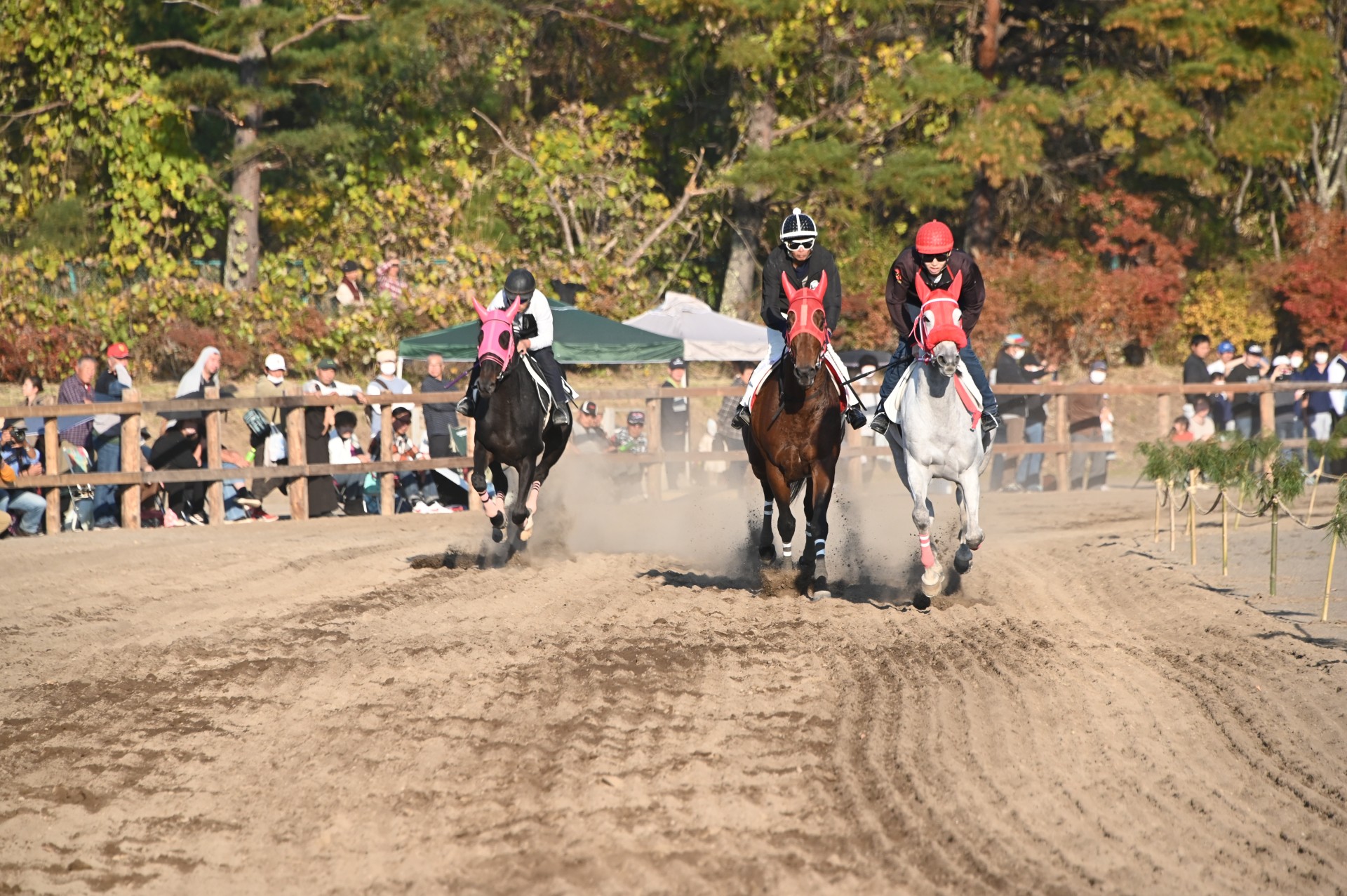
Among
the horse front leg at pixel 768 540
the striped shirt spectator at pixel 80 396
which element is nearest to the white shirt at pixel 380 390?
the striped shirt spectator at pixel 80 396

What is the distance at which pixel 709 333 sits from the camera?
2419 cm

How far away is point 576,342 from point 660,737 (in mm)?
14123

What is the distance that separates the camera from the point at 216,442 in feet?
→ 53.3

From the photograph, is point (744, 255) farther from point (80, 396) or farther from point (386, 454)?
point (80, 396)

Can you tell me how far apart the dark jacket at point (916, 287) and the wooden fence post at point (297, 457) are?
343 inches

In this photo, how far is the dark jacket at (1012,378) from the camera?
70.0 ft

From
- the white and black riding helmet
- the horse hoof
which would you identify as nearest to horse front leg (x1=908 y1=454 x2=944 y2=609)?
the horse hoof

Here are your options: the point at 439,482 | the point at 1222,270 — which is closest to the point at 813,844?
the point at 439,482

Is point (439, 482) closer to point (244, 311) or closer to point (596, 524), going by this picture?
point (596, 524)

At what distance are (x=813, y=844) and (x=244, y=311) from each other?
851 inches

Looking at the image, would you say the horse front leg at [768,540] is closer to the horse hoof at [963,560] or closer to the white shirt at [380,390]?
the horse hoof at [963,560]

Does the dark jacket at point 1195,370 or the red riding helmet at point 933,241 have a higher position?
the red riding helmet at point 933,241

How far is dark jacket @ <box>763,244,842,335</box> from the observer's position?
10680mm

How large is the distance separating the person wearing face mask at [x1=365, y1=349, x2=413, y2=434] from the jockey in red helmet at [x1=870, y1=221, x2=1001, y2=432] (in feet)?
29.8
